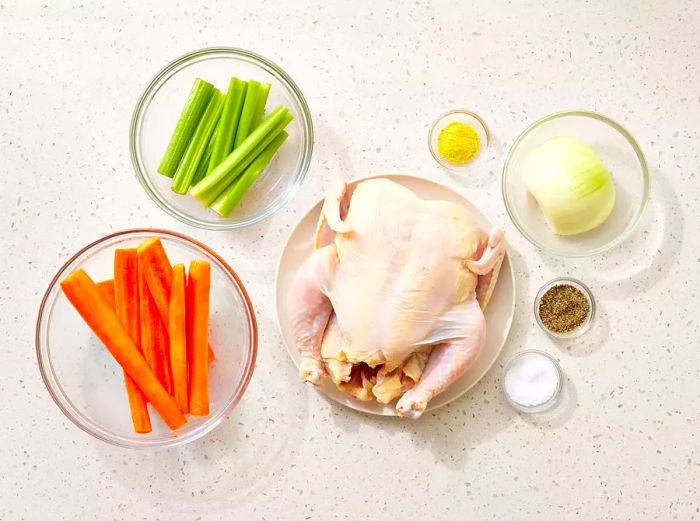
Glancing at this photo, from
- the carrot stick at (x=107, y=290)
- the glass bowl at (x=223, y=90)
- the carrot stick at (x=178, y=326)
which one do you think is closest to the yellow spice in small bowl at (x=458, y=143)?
the glass bowl at (x=223, y=90)

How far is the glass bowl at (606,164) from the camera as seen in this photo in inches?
69.4

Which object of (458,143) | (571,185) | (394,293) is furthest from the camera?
(458,143)

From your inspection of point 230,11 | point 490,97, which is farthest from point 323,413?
point 230,11

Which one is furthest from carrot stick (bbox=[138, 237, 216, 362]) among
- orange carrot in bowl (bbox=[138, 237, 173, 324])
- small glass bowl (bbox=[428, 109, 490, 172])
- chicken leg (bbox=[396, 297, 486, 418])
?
small glass bowl (bbox=[428, 109, 490, 172])

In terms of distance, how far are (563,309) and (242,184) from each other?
83 centimetres

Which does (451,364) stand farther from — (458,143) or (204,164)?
(204,164)

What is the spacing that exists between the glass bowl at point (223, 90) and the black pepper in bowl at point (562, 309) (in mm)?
662

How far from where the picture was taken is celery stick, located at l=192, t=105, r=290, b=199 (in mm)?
1706

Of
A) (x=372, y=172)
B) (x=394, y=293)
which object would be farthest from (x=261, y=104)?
(x=394, y=293)

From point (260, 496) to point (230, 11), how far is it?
121 centimetres

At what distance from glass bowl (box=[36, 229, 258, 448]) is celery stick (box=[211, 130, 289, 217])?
0.37 ft

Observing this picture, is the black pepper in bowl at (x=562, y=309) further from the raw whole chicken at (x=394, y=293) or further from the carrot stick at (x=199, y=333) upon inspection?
the carrot stick at (x=199, y=333)

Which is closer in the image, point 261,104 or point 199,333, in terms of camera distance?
point 199,333

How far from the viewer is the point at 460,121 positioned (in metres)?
1.82
